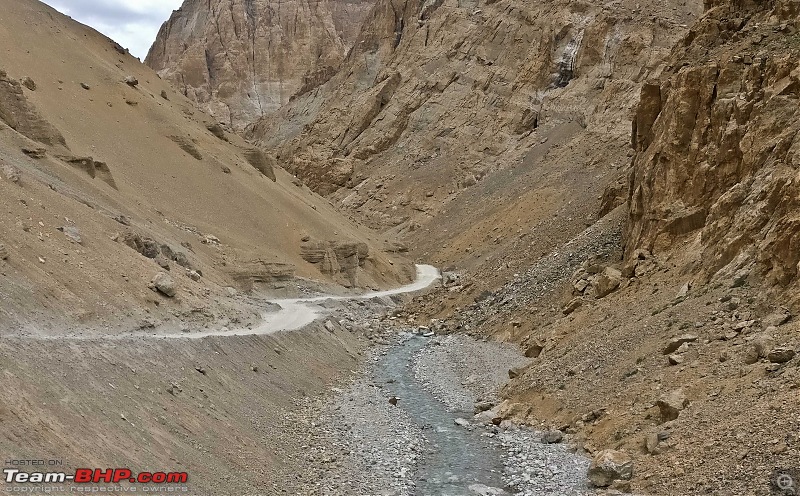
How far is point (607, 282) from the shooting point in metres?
27.4

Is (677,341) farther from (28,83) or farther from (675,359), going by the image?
(28,83)

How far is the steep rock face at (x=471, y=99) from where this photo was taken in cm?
7100

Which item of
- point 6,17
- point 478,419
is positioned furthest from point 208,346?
point 6,17

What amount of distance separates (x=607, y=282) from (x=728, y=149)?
21.3 feet

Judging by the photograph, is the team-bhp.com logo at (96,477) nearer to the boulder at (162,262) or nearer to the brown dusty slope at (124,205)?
the brown dusty slope at (124,205)

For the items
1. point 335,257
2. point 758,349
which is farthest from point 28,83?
point 758,349

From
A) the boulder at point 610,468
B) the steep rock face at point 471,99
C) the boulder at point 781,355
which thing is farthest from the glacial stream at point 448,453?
the steep rock face at point 471,99

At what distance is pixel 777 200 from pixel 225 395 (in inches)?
635

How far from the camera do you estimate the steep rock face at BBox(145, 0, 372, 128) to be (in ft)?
494

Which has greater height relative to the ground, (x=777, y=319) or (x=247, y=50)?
(x=247, y=50)

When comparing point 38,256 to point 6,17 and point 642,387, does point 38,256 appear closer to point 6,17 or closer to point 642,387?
point 642,387

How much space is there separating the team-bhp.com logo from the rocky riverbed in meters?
2.97

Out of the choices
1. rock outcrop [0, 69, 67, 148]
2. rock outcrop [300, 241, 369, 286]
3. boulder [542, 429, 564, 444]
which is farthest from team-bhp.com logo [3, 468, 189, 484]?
rock outcrop [300, 241, 369, 286]

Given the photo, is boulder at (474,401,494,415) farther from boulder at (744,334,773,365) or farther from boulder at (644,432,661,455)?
boulder at (744,334,773,365)
